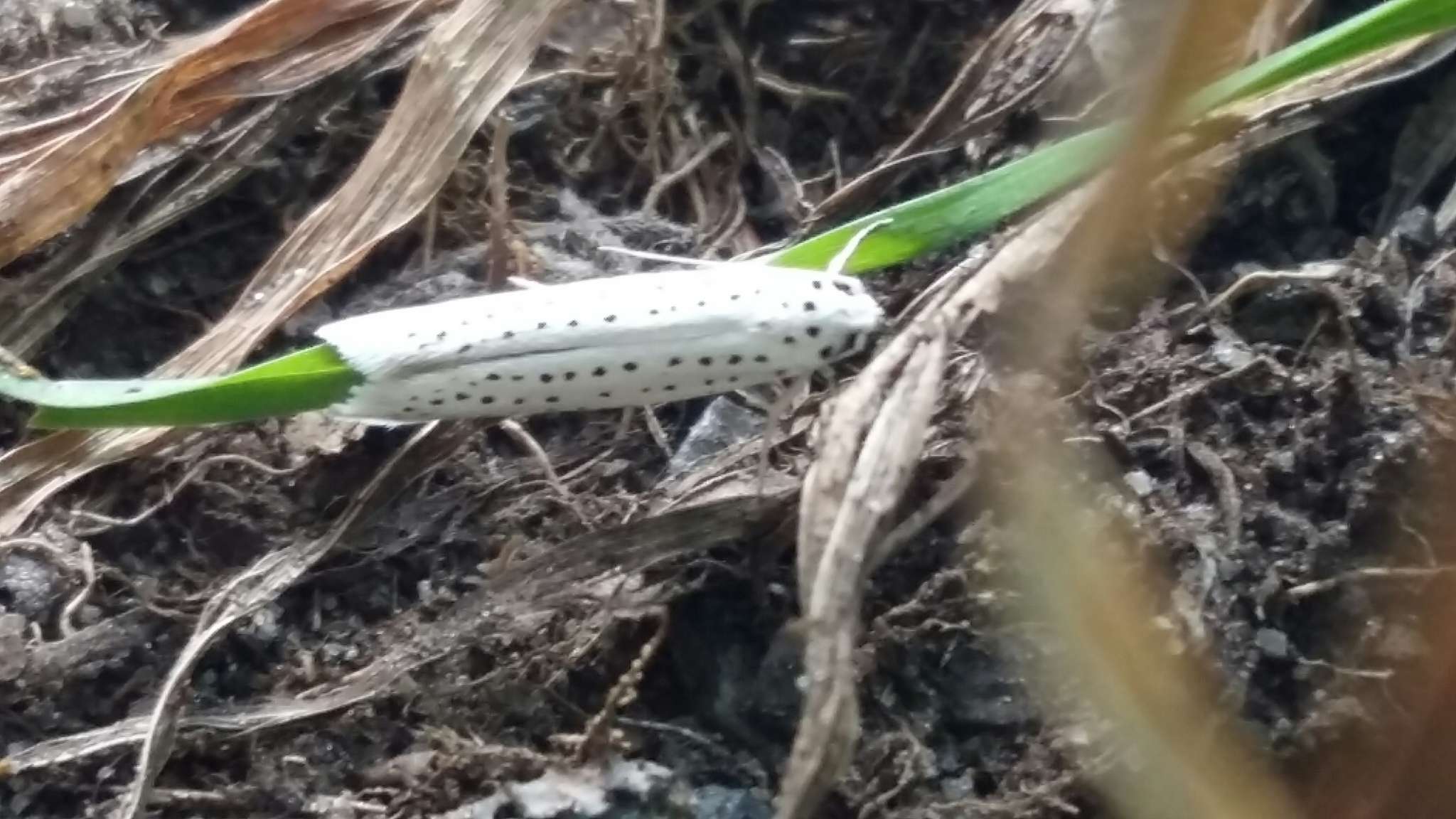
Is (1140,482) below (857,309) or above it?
below

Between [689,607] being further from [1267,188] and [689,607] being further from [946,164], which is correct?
[1267,188]

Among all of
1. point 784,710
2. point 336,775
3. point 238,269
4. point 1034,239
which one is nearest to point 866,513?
point 784,710

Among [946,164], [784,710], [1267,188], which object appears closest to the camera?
[784,710]

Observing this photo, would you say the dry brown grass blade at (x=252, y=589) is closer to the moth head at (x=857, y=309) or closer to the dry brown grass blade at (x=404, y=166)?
the dry brown grass blade at (x=404, y=166)

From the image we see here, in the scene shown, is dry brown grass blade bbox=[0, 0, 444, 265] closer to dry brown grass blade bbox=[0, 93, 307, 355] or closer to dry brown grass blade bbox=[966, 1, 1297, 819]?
dry brown grass blade bbox=[0, 93, 307, 355]

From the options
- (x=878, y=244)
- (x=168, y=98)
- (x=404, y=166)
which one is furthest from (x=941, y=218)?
(x=168, y=98)

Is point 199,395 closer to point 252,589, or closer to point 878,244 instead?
point 252,589

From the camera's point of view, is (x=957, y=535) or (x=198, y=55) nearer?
(x=957, y=535)
